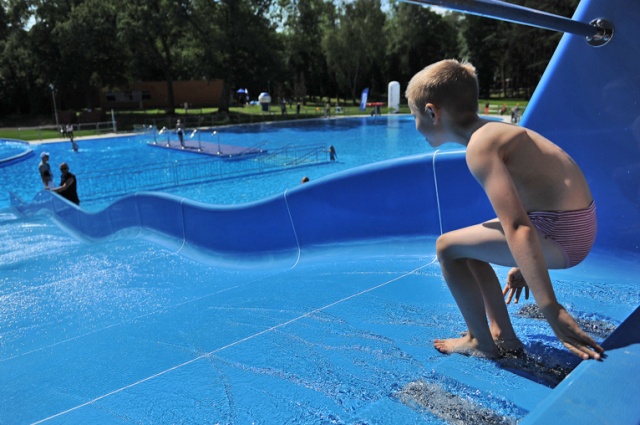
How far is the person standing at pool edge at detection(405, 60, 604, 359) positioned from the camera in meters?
1.62

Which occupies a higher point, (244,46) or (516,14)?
(244,46)

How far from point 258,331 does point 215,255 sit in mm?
4037

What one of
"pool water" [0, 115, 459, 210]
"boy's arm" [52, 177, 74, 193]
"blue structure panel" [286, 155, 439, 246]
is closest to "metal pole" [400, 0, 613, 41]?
"blue structure panel" [286, 155, 439, 246]

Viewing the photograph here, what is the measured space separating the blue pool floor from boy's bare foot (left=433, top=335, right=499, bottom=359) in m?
0.04

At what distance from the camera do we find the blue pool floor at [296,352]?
6.63 ft

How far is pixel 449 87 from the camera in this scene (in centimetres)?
181

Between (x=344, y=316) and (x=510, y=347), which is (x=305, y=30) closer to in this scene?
(x=344, y=316)

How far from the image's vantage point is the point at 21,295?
5305 millimetres

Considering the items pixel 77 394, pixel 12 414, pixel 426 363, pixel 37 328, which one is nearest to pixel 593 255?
pixel 426 363

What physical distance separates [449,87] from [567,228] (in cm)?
67

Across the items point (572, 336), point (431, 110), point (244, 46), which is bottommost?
point (572, 336)

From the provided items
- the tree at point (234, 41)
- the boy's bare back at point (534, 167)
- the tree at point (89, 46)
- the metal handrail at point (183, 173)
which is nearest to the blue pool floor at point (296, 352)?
the boy's bare back at point (534, 167)

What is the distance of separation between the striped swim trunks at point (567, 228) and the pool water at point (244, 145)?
1360 centimetres

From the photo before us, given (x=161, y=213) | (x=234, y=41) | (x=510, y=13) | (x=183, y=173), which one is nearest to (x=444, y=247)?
(x=510, y=13)
